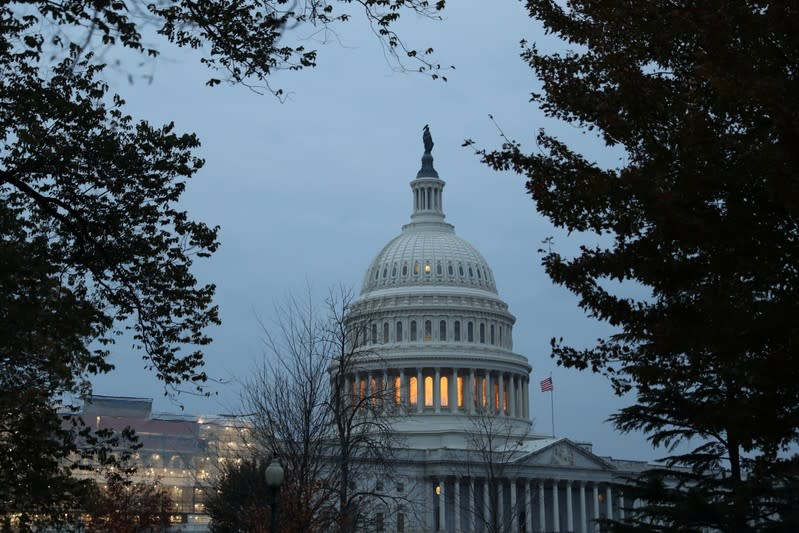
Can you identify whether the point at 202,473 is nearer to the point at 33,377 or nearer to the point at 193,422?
the point at 193,422

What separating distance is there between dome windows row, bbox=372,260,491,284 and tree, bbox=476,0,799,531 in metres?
115

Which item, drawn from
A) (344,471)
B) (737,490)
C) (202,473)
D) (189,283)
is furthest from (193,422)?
(189,283)

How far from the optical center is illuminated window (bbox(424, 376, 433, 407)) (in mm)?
127769

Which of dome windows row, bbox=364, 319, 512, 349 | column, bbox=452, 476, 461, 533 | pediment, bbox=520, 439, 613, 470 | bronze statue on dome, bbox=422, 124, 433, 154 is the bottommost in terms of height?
column, bbox=452, 476, 461, 533

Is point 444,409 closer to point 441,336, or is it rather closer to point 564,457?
point 441,336

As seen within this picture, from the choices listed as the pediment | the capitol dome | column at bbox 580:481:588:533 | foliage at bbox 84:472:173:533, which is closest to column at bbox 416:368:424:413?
the capitol dome

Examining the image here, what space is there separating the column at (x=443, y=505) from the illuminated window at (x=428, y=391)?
606 inches

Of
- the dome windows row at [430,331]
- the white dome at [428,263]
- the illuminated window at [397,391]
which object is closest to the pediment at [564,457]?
the illuminated window at [397,391]

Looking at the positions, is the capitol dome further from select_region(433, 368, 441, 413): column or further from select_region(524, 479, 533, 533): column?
select_region(524, 479, 533, 533): column

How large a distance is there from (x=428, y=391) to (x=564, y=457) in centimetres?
1831

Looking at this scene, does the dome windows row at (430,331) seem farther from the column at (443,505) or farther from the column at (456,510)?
the column at (456,510)

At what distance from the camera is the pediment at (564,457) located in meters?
117

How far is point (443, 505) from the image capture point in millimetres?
112625

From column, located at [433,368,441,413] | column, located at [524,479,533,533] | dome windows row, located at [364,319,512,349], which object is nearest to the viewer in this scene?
column, located at [524,479,533,533]
